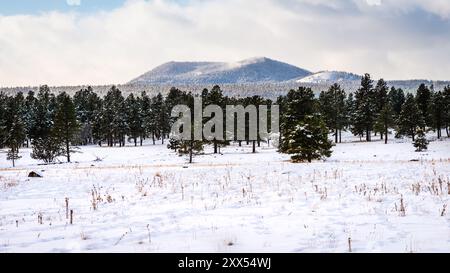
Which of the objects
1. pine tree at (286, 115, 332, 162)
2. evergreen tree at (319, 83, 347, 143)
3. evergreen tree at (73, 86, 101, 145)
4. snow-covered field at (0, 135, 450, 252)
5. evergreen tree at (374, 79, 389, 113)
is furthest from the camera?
evergreen tree at (73, 86, 101, 145)

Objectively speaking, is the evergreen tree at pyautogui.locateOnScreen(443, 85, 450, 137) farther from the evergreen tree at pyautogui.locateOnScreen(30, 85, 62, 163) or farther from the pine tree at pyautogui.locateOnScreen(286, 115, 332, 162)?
the evergreen tree at pyautogui.locateOnScreen(30, 85, 62, 163)

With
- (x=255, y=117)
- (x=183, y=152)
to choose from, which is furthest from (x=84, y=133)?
(x=183, y=152)

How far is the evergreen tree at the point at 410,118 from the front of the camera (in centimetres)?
6712

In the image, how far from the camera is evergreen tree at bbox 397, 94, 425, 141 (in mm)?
67125

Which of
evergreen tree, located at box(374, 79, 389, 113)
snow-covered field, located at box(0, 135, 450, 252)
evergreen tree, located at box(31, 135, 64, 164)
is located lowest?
evergreen tree, located at box(31, 135, 64, 164)

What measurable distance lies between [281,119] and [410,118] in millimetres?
27457

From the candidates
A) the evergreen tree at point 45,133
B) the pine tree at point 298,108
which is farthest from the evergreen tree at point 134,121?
the pine tree at point 298,108

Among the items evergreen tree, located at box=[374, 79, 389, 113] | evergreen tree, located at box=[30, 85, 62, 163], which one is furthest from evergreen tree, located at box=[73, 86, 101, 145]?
evergreen tree, located at box=[374, 79, 389, 113]

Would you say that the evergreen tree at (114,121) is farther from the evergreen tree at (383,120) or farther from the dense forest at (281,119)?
the evergreen tree at (383,120)

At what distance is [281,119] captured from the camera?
55750 millimetres

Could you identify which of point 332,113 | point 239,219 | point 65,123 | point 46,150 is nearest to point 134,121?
point 65,123

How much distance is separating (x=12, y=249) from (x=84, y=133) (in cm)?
10076
